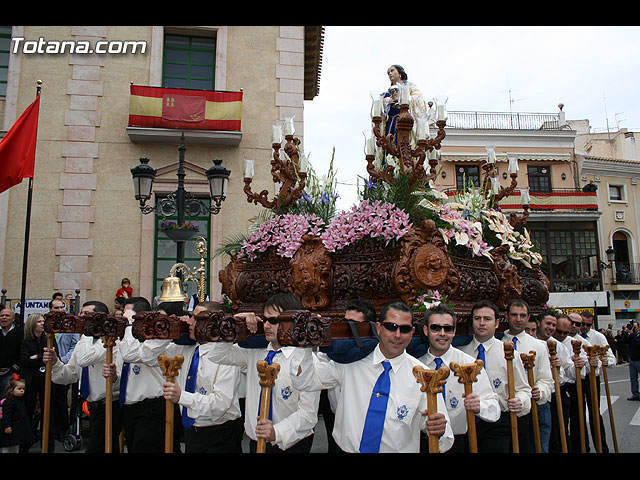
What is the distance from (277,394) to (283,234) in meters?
1.72

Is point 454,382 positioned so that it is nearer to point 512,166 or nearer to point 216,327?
point 216,327

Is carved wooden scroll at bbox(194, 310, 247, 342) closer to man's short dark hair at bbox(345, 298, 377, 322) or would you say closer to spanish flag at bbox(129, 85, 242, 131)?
man's short dark hair at bbox(345, 298, 377, 322)

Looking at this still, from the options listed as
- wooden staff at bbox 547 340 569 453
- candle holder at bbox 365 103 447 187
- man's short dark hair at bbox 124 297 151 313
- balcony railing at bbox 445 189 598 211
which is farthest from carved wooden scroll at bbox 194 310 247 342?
balcony railing at bbox 445 189 598 211

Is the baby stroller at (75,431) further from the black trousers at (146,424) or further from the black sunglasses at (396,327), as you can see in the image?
the black sunglasses at (396,327)

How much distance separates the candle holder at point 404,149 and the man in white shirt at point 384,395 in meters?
1.98

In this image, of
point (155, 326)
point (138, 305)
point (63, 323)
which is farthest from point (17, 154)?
point (155, 326)

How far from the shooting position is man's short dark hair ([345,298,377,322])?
416 cm

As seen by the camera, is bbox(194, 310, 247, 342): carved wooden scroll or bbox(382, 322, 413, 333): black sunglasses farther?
bbox(382, 322, 413, 333): black sunglasses

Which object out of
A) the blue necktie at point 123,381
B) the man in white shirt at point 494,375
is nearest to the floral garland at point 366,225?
the man in white shirt at point 494,375

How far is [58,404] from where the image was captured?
7.56 m

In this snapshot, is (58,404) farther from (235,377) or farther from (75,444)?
(235,377)

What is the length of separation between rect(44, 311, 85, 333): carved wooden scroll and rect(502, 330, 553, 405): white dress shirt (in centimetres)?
341

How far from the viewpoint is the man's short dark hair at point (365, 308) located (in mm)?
4156
